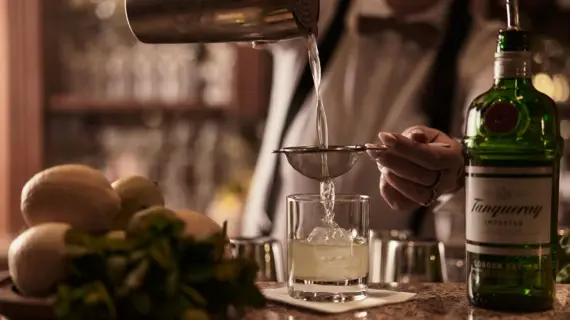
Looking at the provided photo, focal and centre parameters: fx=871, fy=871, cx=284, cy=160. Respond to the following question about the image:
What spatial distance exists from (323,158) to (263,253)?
0.71 ft

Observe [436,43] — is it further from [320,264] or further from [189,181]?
[189,181]

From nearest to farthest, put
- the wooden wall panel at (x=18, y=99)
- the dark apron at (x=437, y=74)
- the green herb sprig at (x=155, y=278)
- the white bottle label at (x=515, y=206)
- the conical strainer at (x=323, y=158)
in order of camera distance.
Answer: the green herb sprig at (x=155, y=278) < the white bottle label at (x=515, y=206) < the conical strainer at (x=323, y=158) < the dark apron at (x=437, y=74) < the wooden wall panel at (x=18, y=99)

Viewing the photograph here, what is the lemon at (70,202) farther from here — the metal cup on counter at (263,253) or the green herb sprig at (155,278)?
the metal cup on counter at (263,253)

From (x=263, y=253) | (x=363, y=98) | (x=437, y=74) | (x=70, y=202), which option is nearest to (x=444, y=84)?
(x=437, y=74)

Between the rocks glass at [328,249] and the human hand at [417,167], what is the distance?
0.11 m

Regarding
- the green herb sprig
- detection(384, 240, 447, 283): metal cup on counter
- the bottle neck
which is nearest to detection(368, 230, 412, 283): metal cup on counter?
detection(384, 240, 447, 283): metal cup on counter

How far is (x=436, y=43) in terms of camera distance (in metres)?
1.62

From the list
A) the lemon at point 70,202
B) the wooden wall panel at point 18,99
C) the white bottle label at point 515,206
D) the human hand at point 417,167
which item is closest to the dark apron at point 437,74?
the human hand at point 417,167

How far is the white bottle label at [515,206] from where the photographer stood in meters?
0.78

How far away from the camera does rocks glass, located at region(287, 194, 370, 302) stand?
832 mm

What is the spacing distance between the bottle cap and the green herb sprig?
31 centimetres

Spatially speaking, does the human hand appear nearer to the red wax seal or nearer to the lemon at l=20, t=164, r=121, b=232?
the red wax seal

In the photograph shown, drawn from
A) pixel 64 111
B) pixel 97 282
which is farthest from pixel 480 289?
pixel 64 111

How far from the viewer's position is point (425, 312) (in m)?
0.81
